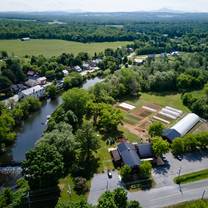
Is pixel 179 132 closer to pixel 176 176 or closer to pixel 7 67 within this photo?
pixel 176 176

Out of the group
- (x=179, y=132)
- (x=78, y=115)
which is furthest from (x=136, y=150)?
(x=78, y=115)

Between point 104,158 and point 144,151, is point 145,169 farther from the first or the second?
point 104,158

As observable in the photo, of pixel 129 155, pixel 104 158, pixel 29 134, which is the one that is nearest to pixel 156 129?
pixel 129 155

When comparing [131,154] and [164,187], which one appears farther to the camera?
[131,154]

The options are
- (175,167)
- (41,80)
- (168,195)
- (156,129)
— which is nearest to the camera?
(168,195)

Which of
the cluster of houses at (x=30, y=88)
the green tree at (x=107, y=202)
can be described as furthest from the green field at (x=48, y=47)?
the green tree at (x=107, y=202)

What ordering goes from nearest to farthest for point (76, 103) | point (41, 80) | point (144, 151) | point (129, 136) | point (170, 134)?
point (144, 151) < point (170, 134) < point (129, 136) < point (76, 103) < point (41, 80)
